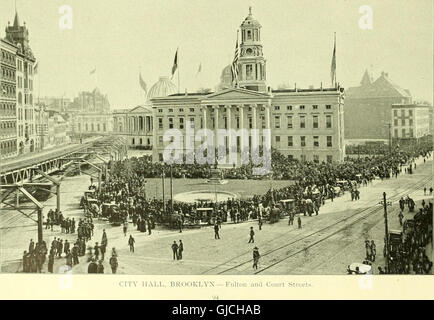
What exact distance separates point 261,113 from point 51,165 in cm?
1307

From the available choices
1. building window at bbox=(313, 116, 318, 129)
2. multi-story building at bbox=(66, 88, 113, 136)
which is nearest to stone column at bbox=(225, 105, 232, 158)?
building window at bbox=(313, 116, 318, 129)

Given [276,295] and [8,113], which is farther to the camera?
[8,113]

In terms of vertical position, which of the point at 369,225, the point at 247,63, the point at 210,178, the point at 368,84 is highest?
the point at 247,63

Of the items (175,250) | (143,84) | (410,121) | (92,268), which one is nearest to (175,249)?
(175,250)

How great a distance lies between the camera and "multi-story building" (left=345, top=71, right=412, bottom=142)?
18316 mm

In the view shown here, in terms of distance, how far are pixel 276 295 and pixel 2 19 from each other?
14.2 meters

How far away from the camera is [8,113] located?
18.2 meters

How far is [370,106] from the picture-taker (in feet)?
76.6

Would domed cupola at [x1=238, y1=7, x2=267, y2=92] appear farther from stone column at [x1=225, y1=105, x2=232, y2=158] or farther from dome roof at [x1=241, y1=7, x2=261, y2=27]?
stone column at [x1=225, y1=105, x2=232, y2=158]

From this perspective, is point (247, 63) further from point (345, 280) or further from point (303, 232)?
point (345, 280)

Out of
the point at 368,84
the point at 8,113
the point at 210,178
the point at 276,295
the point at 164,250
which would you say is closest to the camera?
the point at 276,295

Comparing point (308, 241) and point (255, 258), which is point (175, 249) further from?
point (308, 241)

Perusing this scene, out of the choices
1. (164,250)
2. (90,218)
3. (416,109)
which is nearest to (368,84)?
(416,109)

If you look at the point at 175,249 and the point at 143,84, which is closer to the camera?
the point at 175,249
